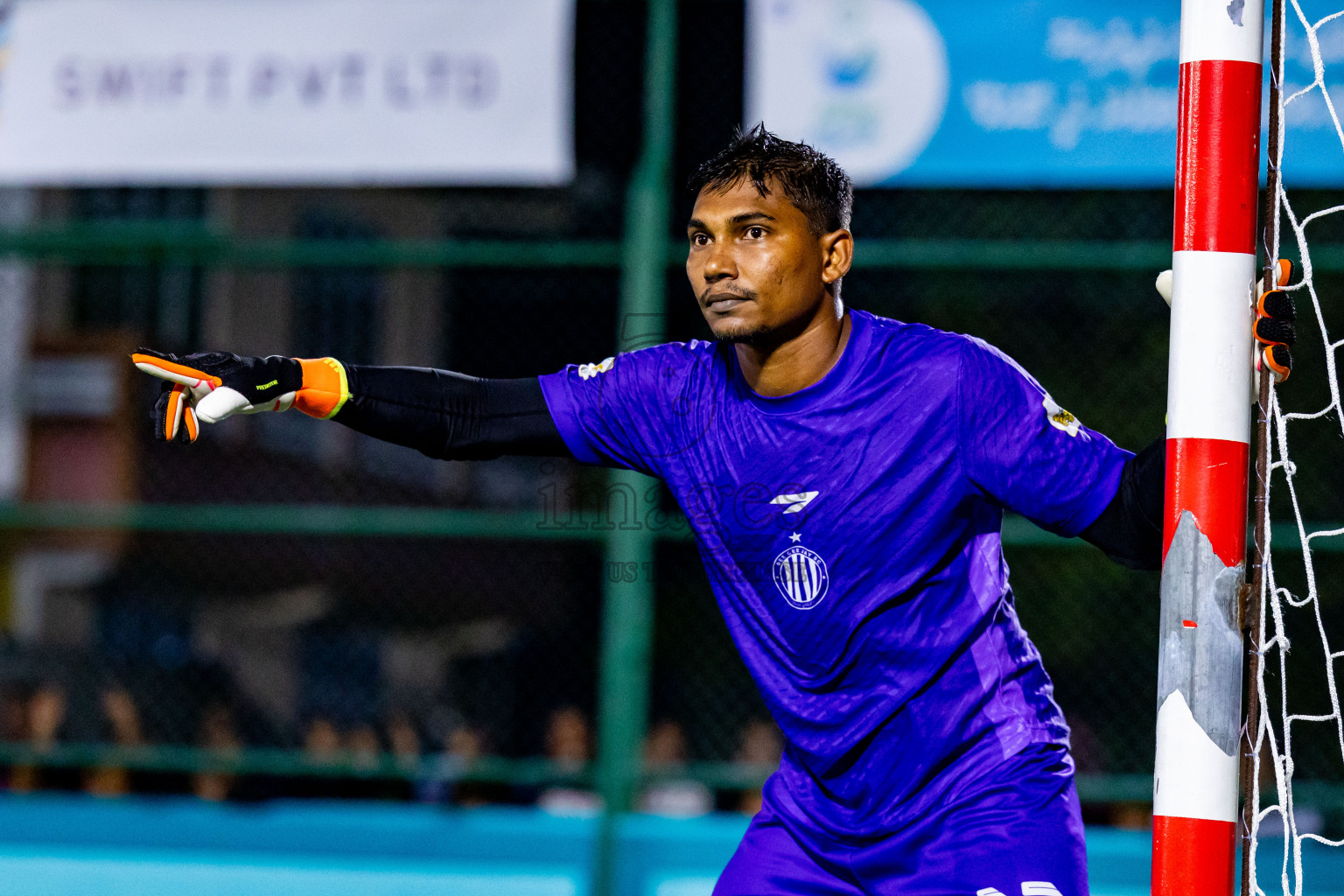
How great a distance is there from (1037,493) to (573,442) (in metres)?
1.00

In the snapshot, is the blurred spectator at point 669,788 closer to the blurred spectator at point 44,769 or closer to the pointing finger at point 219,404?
the blurred spectator at point 44,769

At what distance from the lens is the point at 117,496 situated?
11641mm

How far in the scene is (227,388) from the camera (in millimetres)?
2580

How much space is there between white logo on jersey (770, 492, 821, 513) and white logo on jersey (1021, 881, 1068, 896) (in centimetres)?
79

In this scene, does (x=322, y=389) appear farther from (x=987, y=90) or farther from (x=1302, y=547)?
(x=987, y=90)

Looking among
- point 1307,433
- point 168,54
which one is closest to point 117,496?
point 168,54

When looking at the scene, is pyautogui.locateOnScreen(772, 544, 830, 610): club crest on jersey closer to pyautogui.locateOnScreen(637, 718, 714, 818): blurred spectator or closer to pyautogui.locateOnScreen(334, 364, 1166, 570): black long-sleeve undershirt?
pyautogui.locateOnScreen(334, 364, 1166, 570): black long-sleeve undershirt

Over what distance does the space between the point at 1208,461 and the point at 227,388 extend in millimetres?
1776

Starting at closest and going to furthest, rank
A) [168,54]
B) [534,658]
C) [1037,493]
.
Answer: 1. [1037,493]
2. [168,54]
3. [534,658]

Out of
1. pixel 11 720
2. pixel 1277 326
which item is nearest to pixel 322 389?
pixel 1277 326

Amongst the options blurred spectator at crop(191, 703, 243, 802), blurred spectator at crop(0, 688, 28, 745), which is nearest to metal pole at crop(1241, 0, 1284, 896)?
A: blurred spectator at crop(191, 703, 243, 802)

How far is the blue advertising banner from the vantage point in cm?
536

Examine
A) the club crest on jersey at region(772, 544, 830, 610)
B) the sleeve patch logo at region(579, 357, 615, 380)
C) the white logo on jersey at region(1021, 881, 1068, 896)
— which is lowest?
the white logo on jersey at region(1021, 881, 1068, 896)

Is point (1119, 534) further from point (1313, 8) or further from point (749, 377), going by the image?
point (1313, 8)
